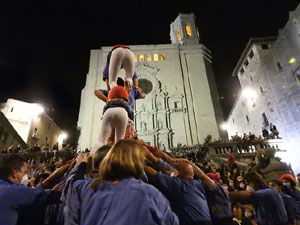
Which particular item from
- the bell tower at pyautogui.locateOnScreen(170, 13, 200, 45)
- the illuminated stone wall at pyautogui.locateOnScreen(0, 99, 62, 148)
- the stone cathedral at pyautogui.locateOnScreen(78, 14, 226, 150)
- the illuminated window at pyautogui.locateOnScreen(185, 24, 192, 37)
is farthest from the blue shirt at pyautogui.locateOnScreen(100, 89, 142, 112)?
the illuminated window at pyautogui.locateOnScreen(185, 24, 192, 37)

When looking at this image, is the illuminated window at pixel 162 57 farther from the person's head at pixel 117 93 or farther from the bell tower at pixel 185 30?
the person's head at pixel 117 93

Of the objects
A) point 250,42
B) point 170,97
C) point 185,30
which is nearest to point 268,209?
point 170,97

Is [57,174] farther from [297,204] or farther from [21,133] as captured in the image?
[21,133]

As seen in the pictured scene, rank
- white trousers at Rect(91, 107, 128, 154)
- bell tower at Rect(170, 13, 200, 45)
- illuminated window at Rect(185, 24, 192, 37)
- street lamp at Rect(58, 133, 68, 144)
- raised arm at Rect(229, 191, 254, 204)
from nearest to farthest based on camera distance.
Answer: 1. raised arm at Rect(229, 191, 254, 204)
2. white trousers at Rect(91, 107, 128, 154)
3. bell tower at Rect(170, 13, 200, 45)
4. illuminated window at Rect(185, 24, 192, 37)
5. street lamp at Rect(58, 133, 68, 144)

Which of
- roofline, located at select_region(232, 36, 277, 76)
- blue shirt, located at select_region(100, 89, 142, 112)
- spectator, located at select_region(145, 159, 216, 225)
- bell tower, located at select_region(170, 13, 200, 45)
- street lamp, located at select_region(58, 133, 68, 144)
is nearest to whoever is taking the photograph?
spectator, located at select_region(145, 159, 216, 225)

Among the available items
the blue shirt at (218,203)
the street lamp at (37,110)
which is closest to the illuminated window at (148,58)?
the street lamp at (37,110)

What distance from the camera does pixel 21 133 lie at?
86.4ft

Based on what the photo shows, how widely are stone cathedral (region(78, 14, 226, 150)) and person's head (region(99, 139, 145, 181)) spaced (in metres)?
22.3

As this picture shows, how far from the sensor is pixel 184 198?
2.63 metres

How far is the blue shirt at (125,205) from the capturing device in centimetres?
160

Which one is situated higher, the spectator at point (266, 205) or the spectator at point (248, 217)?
the spectator at point (266, 205)

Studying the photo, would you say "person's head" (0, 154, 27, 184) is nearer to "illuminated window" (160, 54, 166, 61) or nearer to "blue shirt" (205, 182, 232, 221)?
"blue shirt" (205, 182, 232, 221)

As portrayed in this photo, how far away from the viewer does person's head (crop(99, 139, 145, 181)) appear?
186 cm

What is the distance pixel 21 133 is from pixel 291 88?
35754 mm
